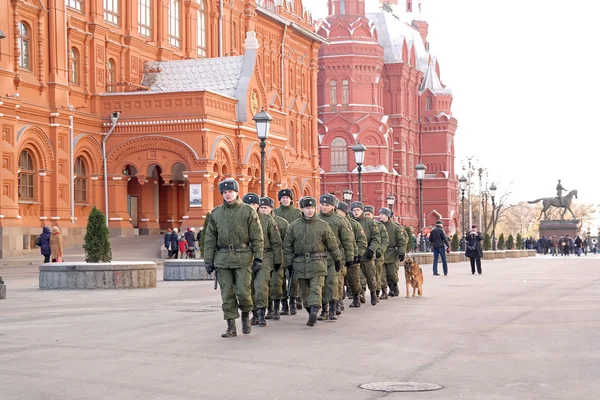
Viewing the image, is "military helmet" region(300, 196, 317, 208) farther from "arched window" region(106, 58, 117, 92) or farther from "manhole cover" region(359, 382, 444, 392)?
"arched window" region(106, 58, 117, 92)

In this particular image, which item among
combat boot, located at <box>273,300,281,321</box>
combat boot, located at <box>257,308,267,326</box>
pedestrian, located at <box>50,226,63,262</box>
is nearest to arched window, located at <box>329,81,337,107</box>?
pedestrian, located at <box>50,226,63,262</box>

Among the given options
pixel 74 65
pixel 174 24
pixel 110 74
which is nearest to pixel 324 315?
pixel 74 65

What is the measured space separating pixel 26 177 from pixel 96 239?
1738 centimetres

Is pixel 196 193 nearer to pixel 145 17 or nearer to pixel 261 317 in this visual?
pixel 145 17

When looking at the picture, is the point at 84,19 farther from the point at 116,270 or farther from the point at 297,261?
the point at 297,261

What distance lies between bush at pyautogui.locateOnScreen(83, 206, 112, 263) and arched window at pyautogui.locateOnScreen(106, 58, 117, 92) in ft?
75.9

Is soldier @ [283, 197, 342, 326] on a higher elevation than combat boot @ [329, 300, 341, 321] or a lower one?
higher

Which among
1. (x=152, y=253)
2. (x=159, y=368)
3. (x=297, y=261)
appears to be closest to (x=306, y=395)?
(x=159, y=368)

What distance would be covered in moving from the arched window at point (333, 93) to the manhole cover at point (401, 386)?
7954 centimetres

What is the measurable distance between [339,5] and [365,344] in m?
80.8

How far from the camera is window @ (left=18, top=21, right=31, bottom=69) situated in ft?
128

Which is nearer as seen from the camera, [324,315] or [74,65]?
[324,315]

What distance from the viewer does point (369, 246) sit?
60.9ft

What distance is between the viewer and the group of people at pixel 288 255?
1316cm
